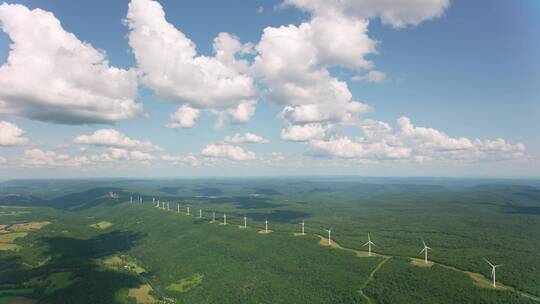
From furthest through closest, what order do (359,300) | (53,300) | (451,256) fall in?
(451,256)
(53,300)
(359,300)

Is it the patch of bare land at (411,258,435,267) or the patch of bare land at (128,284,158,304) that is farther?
the patch of bare land at (128,284,158,304)

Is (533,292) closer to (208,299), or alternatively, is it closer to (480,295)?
(480,295)

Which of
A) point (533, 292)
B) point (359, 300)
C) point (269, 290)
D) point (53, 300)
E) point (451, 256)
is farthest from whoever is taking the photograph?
point (451, 256)

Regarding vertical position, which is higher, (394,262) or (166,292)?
(394,262)

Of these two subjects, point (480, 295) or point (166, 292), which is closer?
point (480, 295)

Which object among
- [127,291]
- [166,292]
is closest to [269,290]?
[166,292]

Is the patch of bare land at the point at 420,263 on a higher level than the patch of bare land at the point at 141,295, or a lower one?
higher

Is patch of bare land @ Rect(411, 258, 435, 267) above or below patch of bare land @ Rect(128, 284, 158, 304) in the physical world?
above

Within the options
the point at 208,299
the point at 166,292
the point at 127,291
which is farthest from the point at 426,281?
the point at 127,291

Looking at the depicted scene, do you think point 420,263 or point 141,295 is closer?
point 420,263

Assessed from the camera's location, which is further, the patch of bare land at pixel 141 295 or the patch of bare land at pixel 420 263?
the patch of bare land at pixel 141 295

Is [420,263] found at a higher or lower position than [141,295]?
higher
